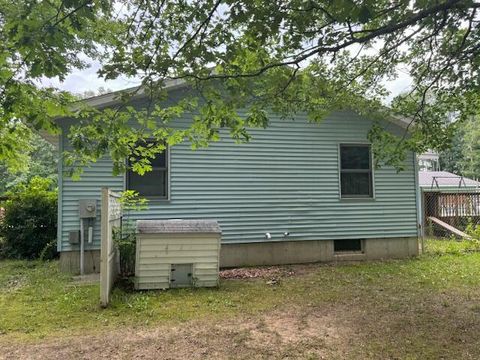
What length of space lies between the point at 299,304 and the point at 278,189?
3383mm

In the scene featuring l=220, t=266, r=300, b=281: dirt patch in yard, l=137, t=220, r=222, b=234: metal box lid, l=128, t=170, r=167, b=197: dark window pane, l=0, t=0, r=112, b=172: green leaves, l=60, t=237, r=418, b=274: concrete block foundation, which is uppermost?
l=0, t=0, r=112, b=172: green leaves

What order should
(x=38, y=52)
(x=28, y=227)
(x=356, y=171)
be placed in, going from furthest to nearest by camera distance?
(x=28, y=227), (x=356, y=171), (x=38, y=52)

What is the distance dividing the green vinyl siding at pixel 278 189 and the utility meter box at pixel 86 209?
17cm

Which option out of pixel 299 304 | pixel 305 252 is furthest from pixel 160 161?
pixel 299 304

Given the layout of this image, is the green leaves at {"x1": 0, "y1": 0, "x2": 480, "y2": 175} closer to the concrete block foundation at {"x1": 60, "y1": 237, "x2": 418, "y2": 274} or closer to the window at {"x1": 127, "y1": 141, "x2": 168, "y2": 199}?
the window at {"x1": 127, "y1": 141, "x2": 168, "y2": 199}

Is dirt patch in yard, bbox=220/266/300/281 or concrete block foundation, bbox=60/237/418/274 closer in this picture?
dirt patch in yard, bbox=220/266/300/281

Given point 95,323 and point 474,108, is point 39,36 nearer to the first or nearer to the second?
point 95,323

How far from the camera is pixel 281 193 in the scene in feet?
27.5

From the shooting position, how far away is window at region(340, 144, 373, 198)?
8891 mm

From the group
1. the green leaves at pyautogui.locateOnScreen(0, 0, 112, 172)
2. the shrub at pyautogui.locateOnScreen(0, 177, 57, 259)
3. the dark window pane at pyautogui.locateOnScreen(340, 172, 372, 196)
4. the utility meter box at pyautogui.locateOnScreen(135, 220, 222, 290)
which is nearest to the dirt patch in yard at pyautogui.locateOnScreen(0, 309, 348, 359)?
the utility meter box at pyautogui.locateOnScreen(135, 220, 222, 290)

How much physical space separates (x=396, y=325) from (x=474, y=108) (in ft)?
12.2

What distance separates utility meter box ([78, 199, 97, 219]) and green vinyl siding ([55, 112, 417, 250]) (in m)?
0.17

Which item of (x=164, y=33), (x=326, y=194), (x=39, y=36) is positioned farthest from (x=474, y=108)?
(x=39, y=36)

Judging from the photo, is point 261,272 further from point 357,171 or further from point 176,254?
point 357,171
